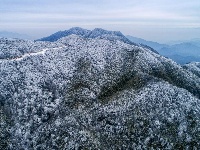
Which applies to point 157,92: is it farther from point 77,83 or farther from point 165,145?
A: point 77,83

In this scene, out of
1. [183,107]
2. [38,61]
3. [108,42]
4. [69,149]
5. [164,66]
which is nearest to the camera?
[69,149]

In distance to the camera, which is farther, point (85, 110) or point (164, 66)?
point (164, 66)

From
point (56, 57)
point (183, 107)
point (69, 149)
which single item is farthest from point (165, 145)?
point (56, 57)

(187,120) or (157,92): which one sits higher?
(157,92)

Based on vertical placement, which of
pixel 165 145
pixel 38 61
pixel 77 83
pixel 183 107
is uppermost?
pixel 38 61

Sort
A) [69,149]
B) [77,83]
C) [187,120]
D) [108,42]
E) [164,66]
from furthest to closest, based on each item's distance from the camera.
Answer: [108,42] → [164,66] → [77,83] → [187,120] → [69,149]

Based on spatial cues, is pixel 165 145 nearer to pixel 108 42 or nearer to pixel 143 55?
pixel 143 55
